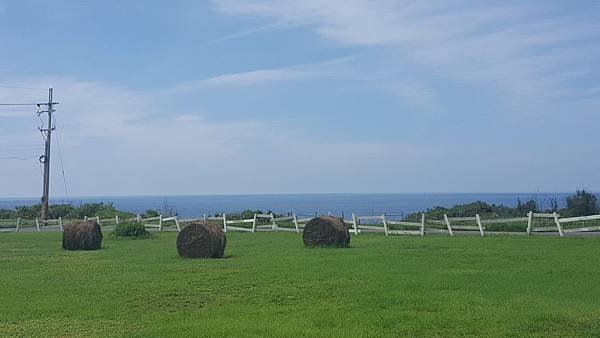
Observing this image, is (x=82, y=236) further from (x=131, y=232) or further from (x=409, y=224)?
(x=409, y=224)

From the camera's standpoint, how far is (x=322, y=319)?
38.6ft

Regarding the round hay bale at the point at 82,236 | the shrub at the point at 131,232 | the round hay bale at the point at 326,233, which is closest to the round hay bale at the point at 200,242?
the round hay bale at the point at 326,233

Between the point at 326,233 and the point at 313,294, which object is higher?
the point at 326,233

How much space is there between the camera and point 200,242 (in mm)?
22781

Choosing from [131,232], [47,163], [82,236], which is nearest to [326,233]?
[82,236]

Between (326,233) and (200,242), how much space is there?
503 centimetres

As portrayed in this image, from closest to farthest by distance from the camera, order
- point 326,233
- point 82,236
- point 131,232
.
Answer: point 326,233 < point 82,236 < point 131,232

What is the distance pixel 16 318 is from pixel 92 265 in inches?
339

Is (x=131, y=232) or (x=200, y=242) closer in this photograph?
(x=200, y=242)

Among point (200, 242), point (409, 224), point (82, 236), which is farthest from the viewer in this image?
point (409, 224)

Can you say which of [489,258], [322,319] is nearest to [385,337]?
[322,319]

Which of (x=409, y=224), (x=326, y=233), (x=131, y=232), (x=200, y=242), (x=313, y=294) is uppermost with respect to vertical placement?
(x=409, y=224)

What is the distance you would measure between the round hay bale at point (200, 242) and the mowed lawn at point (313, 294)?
507mm

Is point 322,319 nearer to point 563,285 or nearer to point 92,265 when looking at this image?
point 563,285
